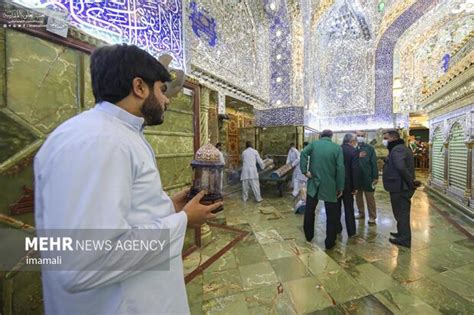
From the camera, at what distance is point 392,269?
104 inches

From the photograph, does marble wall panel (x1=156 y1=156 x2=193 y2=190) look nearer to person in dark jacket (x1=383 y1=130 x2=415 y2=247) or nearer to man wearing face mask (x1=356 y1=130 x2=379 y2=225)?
person in dark jacket (x1=383 y1=130 x2=415 y2=247)

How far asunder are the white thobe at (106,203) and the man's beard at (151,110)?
4cm

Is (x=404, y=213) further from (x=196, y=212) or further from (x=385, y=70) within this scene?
(x=385, y=70)

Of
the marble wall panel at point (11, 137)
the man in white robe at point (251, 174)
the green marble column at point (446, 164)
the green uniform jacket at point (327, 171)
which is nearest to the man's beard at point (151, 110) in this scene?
the marble wall panel at point (11, 137)

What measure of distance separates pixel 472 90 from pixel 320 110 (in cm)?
769

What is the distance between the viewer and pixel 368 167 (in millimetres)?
4184

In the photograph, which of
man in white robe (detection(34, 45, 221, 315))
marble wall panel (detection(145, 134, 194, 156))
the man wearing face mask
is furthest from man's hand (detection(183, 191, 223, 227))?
the man wearing face mask

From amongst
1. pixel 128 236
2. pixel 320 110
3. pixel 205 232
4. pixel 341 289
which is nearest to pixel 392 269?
pixel 341 289

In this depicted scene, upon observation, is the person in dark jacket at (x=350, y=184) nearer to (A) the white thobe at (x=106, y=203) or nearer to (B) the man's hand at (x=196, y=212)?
(B) the man's hand at (x=196, y=212)

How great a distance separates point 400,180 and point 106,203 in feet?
12.2

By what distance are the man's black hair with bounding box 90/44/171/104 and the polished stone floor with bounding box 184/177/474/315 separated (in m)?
1.98

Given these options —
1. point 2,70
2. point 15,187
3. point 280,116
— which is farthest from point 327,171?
point 280,116

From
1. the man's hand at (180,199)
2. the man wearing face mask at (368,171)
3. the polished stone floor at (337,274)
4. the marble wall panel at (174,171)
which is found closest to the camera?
the man's hand at (180,199)

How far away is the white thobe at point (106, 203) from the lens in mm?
656
